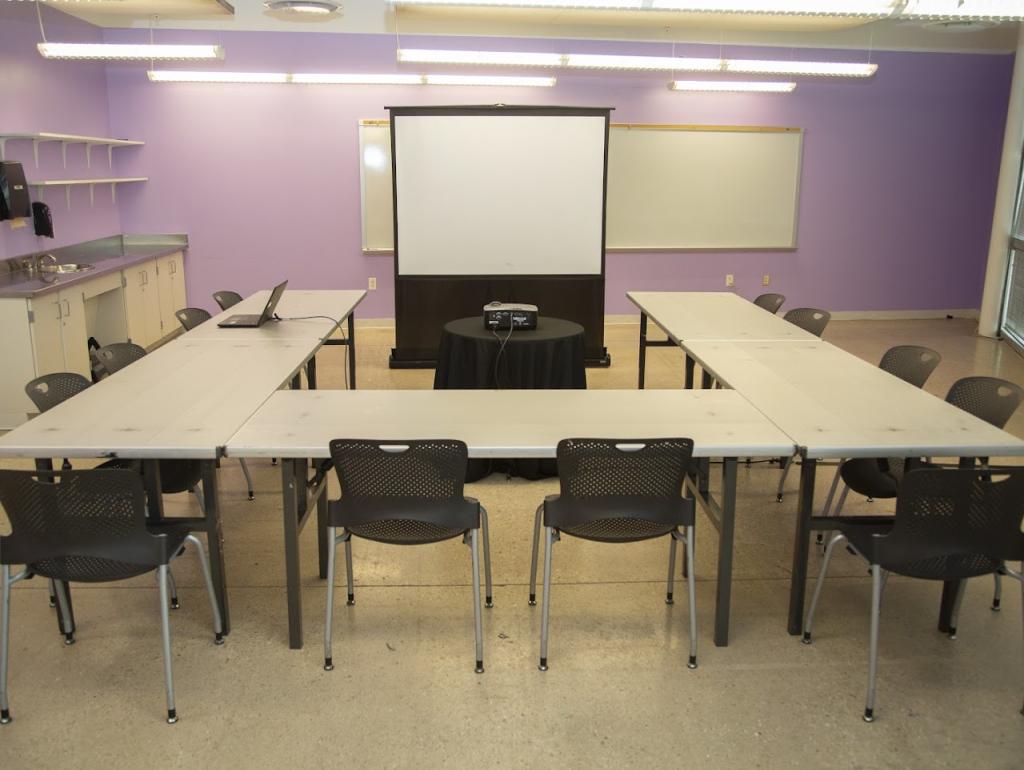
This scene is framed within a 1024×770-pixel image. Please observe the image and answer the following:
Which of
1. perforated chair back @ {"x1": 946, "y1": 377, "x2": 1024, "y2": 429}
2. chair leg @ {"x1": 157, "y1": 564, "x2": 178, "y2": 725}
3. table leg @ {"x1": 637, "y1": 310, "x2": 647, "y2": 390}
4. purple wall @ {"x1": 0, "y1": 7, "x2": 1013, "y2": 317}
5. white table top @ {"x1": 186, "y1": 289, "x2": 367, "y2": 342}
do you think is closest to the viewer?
chair leg @ {"x1": 157, "y1": 564, "x2": 178, "y2": 725}

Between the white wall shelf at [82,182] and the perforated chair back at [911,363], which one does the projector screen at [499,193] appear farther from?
the perforated chair back at [911,363]

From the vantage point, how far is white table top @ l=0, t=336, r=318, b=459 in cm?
282

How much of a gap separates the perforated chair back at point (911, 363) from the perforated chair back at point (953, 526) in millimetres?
1404

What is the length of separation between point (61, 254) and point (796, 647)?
6.54 m

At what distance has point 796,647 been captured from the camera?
3133 mm

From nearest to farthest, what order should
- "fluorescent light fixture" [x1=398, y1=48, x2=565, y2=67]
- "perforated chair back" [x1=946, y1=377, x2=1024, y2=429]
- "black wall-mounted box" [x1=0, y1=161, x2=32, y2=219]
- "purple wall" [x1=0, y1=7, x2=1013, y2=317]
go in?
"perforated chair back" [x1=946, y1=377, x2=1024, y2=429], "black wall-mounted box" [x1=0, y1=161, x2=32, y2=219], "fluorescent light fixture" [x1=398, y1=48, x2=565, y2=67], "purple wall" [x1=0, y1=7, x2=1013, y2=317]

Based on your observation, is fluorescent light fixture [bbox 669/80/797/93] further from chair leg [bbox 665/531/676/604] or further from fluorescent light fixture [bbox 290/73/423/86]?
chair leg [bbox 665/531/676/604]

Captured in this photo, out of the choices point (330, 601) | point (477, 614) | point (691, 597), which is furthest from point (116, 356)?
point (691, 597)

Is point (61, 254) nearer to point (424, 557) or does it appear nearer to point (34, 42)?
point (34, 42)

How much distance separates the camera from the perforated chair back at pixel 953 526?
2662mm

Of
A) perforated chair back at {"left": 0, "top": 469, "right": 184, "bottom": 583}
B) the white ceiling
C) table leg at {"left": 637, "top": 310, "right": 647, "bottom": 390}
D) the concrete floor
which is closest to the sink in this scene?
the white ceiling

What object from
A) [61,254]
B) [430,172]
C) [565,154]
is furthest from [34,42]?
[565,154]

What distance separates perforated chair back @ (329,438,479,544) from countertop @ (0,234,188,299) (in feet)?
12.0

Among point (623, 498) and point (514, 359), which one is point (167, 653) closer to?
point (623, 498)
